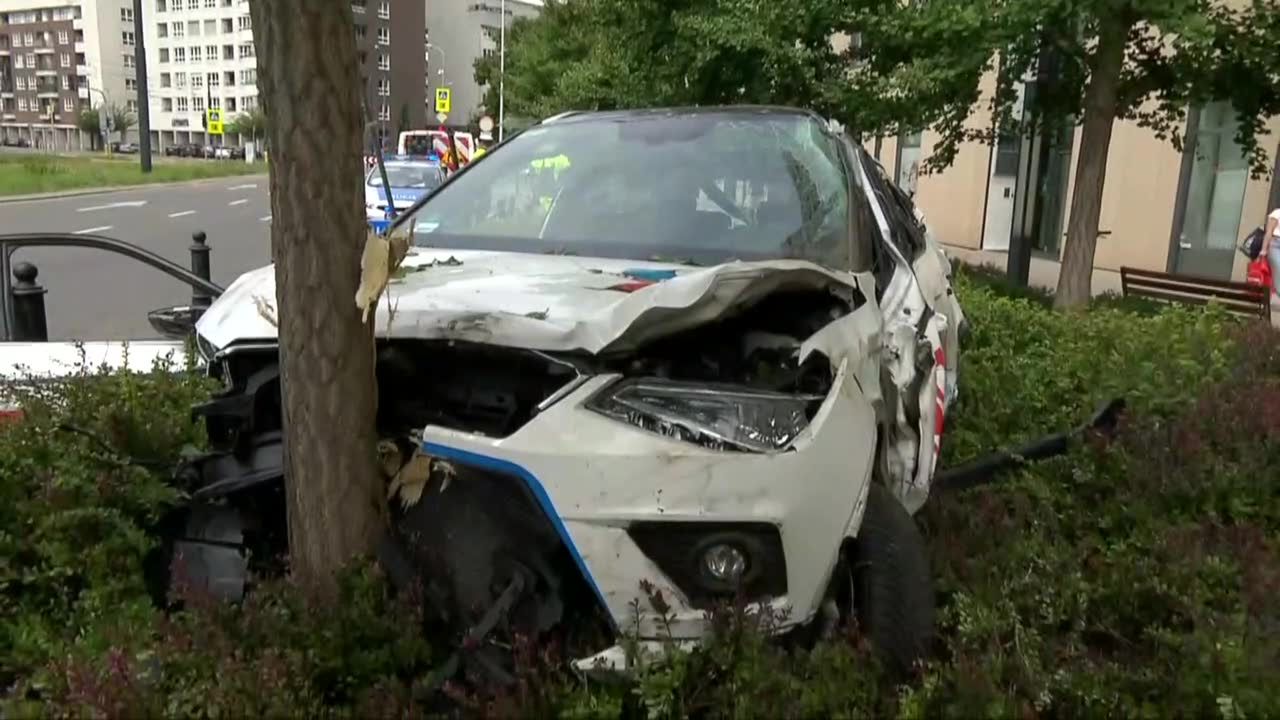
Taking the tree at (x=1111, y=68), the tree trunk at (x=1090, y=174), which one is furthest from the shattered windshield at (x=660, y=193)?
the tree trunk at (x=1090, y=174)

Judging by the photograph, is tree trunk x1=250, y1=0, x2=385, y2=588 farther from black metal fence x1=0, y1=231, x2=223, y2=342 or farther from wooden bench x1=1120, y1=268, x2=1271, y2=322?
wooden bench x1=1120, y1=268, x2=1271, y2=322

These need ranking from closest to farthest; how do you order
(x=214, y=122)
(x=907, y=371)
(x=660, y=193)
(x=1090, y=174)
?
1. (x=907, y=371)
2. (x=660, y=193)
3. (x=1090, y=174)
4. (x=214, y=122)

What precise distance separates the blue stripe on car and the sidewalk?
36.9ft

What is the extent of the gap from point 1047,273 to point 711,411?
15506mm

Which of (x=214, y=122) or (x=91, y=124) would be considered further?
(x=91, y=124)

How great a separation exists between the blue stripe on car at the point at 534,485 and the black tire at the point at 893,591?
71 cm

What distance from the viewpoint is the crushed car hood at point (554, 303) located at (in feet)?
8.34

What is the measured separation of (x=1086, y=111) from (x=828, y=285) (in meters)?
7.70

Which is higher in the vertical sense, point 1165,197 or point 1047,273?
point 1165,197

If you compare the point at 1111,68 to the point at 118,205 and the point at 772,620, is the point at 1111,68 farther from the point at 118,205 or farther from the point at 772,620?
the point at 118,205

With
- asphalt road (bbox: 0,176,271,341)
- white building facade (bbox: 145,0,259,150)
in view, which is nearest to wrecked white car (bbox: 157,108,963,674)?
asphalt road (bbox: 0,176,271,341)

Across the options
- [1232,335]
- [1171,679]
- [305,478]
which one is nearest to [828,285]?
[1171,679]

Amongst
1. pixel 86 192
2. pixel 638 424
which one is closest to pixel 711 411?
pixel 638 424

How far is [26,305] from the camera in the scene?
473cm
